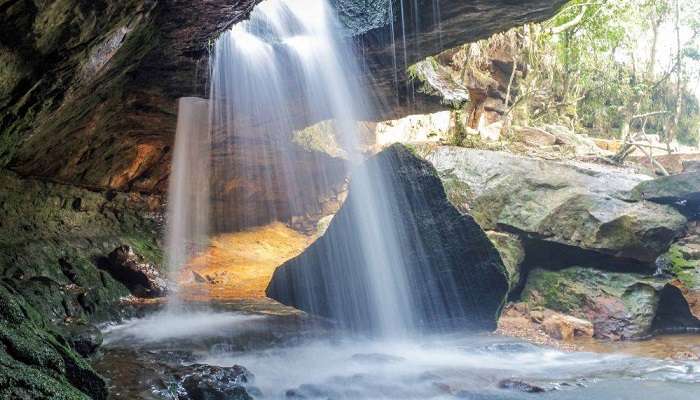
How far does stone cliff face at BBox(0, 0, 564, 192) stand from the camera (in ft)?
13.8

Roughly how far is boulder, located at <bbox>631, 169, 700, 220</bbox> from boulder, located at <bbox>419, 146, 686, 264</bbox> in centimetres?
21

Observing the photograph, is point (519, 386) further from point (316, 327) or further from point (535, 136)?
point (535, 136)

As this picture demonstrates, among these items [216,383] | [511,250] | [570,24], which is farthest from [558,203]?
[570,24]

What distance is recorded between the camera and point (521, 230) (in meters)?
10.2

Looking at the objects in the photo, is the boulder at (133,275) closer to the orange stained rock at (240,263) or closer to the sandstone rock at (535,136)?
the orange stained rock at (240,263)

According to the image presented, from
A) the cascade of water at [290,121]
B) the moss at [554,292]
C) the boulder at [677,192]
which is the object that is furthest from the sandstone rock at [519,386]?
the boulder at [677,192]

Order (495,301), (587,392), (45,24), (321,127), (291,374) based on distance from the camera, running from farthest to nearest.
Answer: (321,127) → (495,301) → (291,374) → (587,392) → (45,24)

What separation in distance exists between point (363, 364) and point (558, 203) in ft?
19.5

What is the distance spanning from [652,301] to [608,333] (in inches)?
43.0

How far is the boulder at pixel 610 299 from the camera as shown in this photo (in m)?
8.70

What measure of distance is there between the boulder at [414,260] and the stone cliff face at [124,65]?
228 centimetres

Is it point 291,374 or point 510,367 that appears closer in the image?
point 291,374

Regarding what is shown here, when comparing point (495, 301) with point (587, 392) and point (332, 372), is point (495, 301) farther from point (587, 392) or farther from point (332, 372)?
point (332, 372)

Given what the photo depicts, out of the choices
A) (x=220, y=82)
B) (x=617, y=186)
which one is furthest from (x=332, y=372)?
(x=617, y=186)
